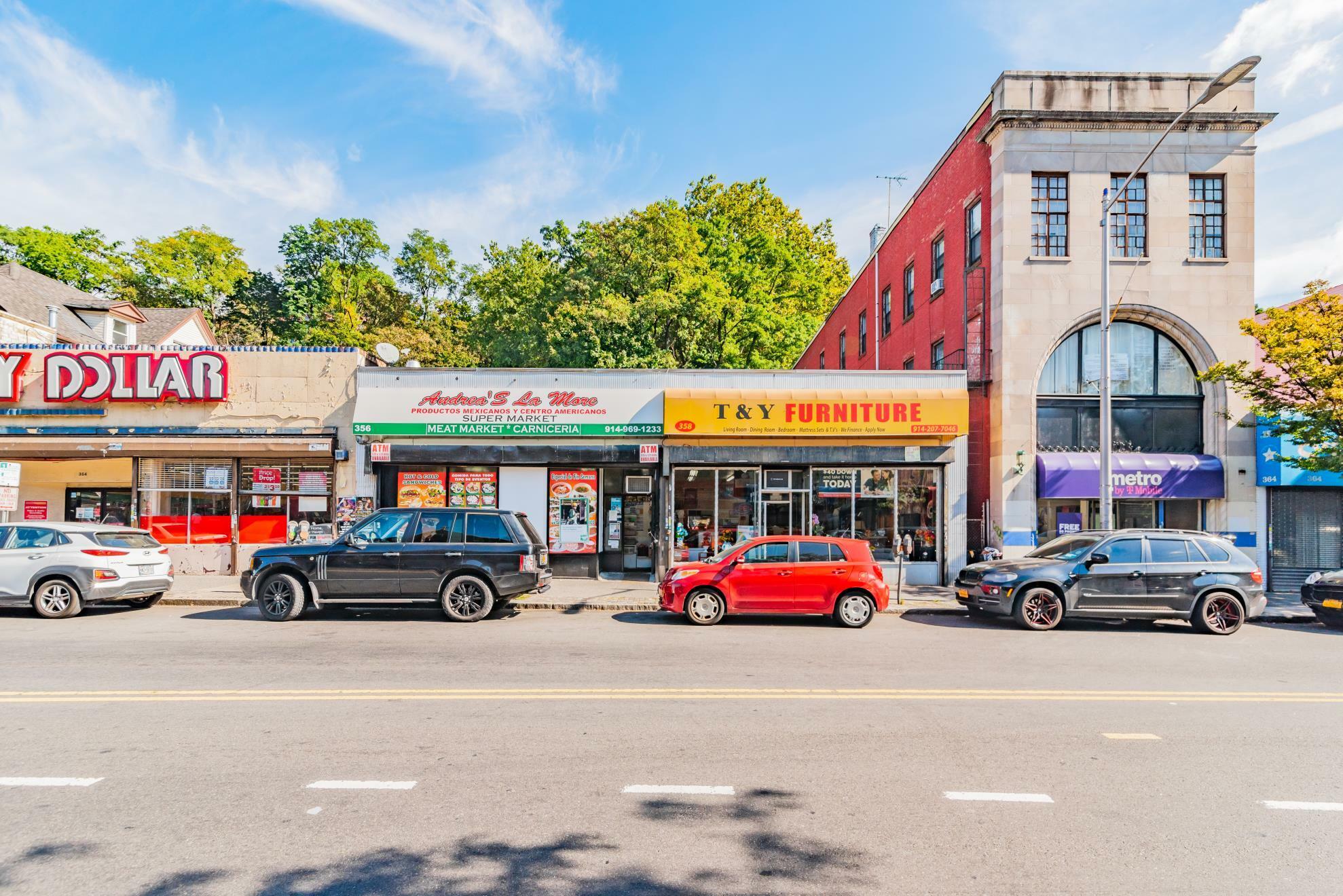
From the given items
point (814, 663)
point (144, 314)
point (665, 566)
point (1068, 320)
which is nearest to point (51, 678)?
point (814, 663)

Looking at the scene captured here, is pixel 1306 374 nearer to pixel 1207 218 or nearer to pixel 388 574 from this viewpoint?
pixel 1207 218

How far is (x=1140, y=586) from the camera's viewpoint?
11.9 m

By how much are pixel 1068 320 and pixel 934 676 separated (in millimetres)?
12765

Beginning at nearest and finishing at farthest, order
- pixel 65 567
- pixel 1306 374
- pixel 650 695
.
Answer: pixel 650 695
pixel 65 567
pixel 1306 374

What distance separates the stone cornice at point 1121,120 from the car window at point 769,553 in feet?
42.8

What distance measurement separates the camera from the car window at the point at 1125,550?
12039 mm

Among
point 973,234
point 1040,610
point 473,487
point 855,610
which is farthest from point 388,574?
point 973,234

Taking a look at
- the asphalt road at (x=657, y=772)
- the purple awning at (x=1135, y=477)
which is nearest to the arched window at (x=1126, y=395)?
the purple awning at (x=1135, y=477)

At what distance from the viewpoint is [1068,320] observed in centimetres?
1745

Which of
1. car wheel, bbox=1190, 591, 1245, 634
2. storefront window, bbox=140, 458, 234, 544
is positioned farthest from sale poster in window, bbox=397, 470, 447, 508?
car wheel, bbox=1190, 591, 1245, 634

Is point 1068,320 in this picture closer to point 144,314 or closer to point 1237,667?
point 1237,667

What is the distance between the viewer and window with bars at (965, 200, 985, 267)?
1908 cm

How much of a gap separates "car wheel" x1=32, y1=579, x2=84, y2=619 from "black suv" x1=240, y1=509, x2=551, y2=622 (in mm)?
2793

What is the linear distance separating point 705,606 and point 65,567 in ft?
35.4
